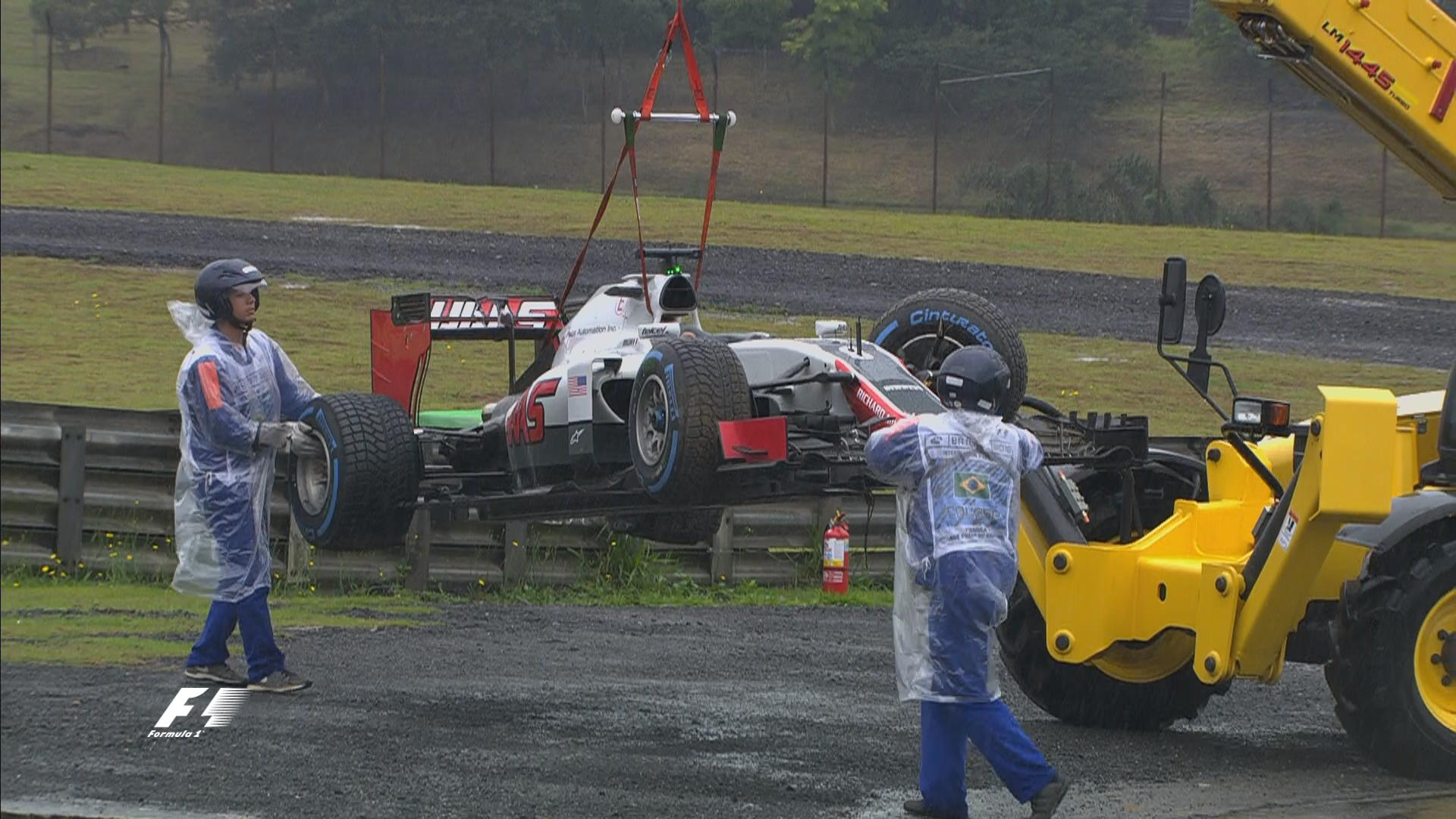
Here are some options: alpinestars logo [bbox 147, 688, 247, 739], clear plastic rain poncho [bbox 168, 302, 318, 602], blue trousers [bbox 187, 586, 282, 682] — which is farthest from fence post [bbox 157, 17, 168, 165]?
alpinestars logo [bbox 147, 688, 247, 739]

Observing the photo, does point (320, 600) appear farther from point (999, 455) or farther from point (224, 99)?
point (224, 99)

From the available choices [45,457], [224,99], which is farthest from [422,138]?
[45,457]

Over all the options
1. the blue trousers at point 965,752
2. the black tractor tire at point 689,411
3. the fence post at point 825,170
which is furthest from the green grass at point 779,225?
the blue trousers at point 965,752

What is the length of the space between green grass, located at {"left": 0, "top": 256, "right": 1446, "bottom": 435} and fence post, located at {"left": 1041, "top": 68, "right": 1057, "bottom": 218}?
11.7 m

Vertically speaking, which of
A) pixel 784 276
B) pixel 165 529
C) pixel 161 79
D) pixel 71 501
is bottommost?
pixel 165 529

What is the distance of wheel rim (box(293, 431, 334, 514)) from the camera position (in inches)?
377

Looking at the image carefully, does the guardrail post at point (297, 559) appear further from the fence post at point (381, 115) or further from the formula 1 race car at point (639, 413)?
the fence post at point (381, 115)

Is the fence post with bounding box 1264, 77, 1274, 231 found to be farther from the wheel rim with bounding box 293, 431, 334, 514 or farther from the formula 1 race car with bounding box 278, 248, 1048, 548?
the wheel rim with bounding box 293, 431, 334, 514

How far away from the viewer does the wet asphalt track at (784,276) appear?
22.2 metres

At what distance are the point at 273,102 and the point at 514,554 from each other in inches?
840

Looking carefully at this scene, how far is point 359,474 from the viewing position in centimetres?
930

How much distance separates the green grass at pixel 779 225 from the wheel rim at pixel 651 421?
17458mm

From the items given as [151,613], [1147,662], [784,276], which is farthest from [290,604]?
[784,276]

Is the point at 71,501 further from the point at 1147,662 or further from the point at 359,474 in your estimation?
the point at 1147,662
